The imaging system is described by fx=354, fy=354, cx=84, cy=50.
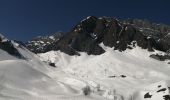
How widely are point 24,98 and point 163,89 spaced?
8779 centimetres

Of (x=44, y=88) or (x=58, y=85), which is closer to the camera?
(x=44, y=88)

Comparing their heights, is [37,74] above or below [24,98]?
above

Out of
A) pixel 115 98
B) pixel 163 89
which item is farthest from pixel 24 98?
pixel 163 89

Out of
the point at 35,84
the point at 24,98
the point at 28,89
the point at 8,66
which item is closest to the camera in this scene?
the point at 24,98

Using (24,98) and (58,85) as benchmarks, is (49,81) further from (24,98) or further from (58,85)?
(24,98)

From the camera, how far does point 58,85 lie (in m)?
183

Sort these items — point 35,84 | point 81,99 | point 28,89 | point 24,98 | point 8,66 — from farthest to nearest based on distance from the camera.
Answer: point 8,66, point 35,84, point 28,89, point 81,99, point 24,98

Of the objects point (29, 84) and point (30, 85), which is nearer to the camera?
point (30, 85)

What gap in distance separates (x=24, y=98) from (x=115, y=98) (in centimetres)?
6646

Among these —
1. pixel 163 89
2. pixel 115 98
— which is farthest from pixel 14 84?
pixel 163 89

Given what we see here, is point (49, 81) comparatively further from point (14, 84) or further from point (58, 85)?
point (14, 84)

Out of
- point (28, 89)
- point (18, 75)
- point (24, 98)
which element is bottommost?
point (24, 98)

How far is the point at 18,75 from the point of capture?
181875mm

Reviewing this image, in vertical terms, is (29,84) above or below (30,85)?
above
